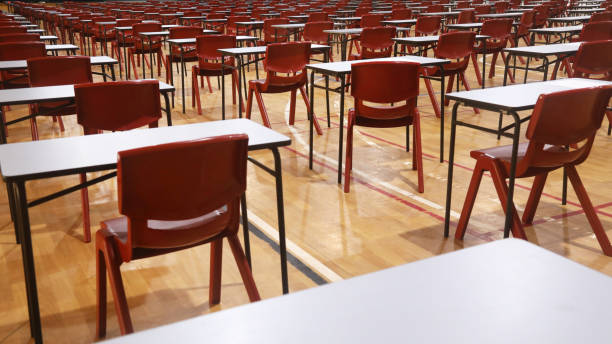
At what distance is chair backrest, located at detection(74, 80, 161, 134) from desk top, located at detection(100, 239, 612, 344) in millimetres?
2468

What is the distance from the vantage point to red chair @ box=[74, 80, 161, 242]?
3.07 m

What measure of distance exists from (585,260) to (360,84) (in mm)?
1702

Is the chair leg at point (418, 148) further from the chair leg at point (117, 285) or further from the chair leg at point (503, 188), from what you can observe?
the chair leg at point (117, 285)

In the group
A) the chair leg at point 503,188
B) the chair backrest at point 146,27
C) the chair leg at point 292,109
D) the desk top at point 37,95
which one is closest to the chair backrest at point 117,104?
the desk top at point 37,95

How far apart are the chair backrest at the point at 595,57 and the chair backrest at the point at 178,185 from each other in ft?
12.3

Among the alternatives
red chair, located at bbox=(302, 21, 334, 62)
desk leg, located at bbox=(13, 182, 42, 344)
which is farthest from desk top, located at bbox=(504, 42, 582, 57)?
desk leg, located at bbox=(13, 182, 42, 344)

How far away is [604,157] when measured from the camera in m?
4.66

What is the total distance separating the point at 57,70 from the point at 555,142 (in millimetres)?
3218

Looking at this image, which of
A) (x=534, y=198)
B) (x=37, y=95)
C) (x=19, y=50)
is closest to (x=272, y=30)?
(x=19, y=50)

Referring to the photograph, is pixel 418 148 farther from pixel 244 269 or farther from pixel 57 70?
pixel 57 70

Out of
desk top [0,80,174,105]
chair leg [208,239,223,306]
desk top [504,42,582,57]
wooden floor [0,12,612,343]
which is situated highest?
desk top [504,42,582,57]

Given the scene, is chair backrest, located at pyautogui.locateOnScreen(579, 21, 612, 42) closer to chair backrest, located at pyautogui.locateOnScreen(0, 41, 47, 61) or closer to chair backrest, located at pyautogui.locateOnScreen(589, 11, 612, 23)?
chair backrest, located at pyautogui.locateOnScreen(589, 11, 612, 23)

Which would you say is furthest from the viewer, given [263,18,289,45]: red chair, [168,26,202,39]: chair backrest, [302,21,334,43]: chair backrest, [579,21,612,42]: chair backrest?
[263,18,289,45]: red chair

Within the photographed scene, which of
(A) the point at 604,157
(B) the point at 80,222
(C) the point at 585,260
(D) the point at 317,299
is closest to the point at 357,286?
(D) the point at 317,299
